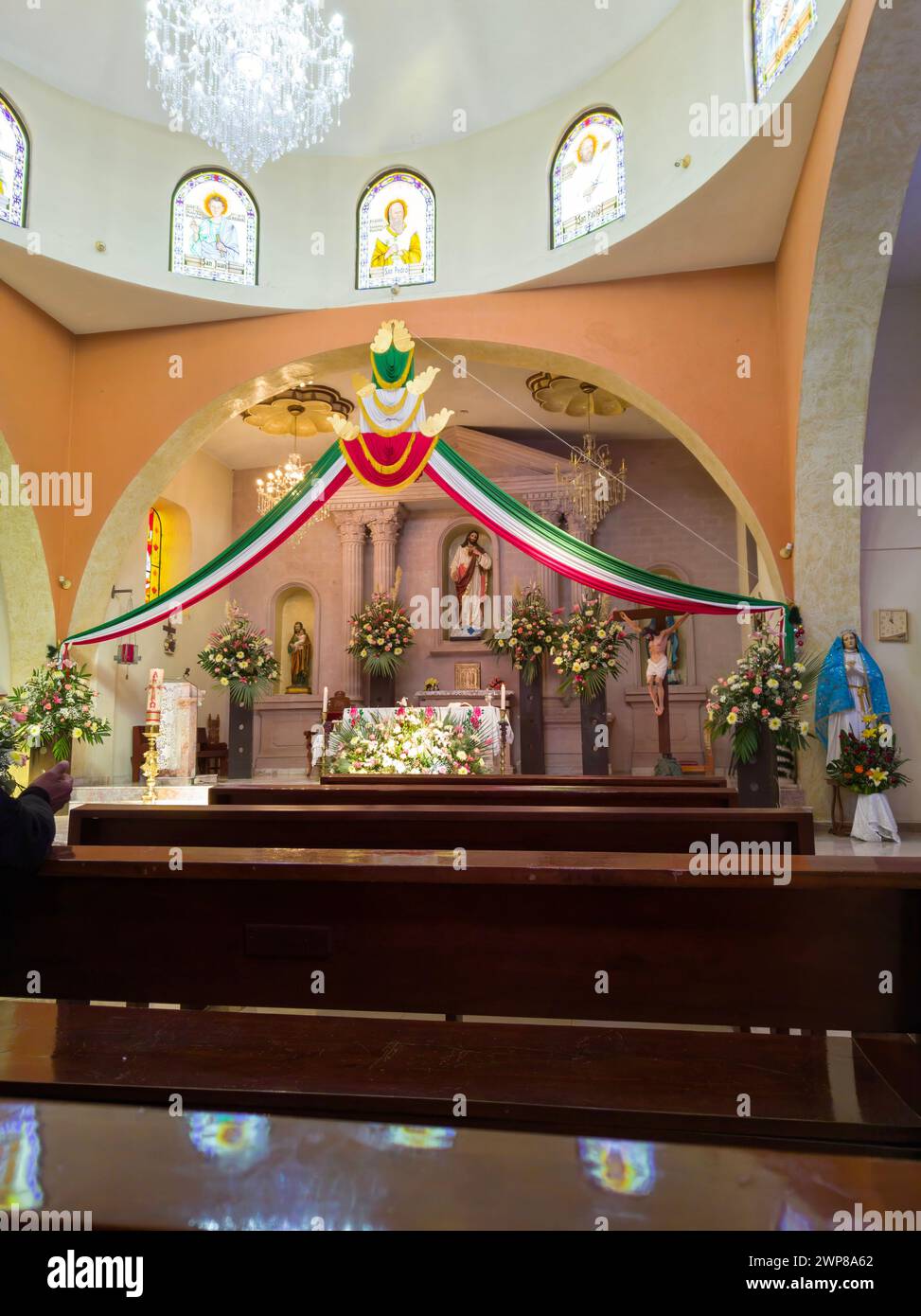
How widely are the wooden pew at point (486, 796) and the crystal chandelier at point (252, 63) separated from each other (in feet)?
20.4

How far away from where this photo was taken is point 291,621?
15.5m

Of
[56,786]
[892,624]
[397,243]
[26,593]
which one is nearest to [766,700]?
[892,624]

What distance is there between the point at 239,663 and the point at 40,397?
13.0 ft

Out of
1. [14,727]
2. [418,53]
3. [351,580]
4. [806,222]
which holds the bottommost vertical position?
[14,727]

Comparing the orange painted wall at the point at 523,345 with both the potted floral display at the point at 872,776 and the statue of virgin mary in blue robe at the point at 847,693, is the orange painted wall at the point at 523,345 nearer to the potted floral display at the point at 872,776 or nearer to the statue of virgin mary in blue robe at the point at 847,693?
the statue of virgin mary in blue robe at the point at 847,693

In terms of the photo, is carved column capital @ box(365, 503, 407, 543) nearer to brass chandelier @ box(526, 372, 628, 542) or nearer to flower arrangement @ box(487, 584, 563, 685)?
brass chandelier @ box(526, 372, 628, 542)

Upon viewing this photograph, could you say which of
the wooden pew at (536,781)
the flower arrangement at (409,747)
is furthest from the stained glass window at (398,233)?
the wooden pew at (536,781)

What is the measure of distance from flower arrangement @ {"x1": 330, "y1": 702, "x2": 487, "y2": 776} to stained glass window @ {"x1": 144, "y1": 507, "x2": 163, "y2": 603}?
6.51 metres

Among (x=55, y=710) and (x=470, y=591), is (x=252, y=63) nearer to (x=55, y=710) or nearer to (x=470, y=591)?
(x=55, y=710)

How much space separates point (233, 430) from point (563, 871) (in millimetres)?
13261

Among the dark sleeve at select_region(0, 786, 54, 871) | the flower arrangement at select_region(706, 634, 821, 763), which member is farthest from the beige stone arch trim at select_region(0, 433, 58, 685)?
the dark sleeve at select_region(0, 786, 54, 871)

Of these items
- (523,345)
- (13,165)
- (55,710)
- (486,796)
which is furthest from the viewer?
(55,710)

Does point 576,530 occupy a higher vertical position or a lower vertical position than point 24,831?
higher

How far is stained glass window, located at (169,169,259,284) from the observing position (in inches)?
399
